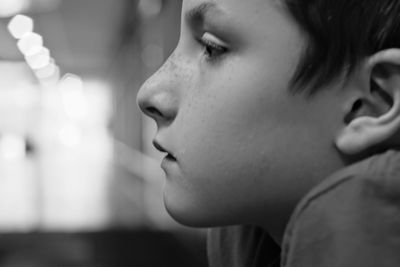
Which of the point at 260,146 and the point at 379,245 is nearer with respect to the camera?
the point at 379,245


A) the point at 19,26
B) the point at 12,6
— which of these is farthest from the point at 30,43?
the point at 12,6

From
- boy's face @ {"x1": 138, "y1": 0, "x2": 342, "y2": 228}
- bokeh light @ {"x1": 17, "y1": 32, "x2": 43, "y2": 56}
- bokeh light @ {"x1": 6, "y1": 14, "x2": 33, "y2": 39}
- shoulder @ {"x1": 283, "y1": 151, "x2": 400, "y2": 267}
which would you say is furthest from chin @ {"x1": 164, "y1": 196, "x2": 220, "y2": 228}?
bokeh light @ {"x1": 17, "y1": 32, "x2": 43, "y2": 56}

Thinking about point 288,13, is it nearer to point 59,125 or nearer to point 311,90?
point 311,90

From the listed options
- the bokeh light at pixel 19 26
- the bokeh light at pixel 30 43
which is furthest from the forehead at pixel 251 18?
the bokeh light at pixel 30 43

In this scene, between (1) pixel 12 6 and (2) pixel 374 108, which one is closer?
(2) pixel 374 108

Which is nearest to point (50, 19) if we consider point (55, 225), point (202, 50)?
Answer: point (55, 225)

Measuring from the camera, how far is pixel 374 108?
0.53 metres

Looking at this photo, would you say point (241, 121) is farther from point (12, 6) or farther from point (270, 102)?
point (12, 6)

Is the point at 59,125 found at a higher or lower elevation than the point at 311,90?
lower

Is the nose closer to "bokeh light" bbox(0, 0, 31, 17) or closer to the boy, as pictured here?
the boy

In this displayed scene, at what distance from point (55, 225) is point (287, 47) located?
13.8ft

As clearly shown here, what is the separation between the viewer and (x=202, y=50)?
0.58 m

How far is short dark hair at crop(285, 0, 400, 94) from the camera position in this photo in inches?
20.1

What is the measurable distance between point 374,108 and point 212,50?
156 mm
